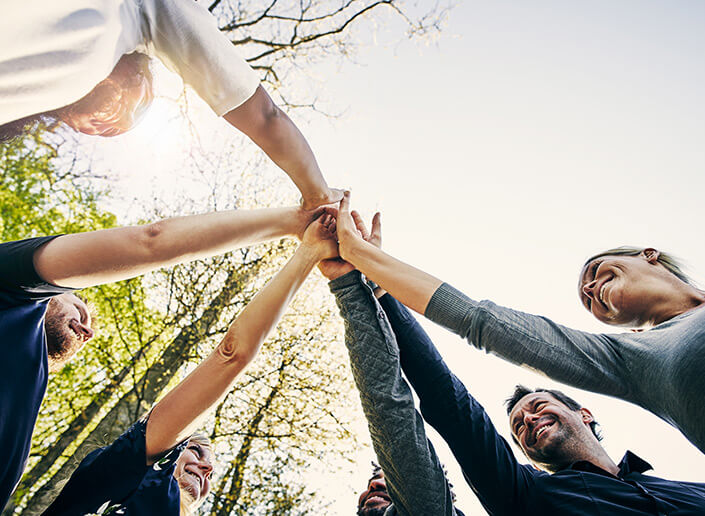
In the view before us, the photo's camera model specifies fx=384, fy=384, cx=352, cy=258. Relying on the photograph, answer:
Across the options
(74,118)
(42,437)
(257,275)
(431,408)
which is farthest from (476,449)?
(42,437)

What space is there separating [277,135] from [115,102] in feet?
2.09

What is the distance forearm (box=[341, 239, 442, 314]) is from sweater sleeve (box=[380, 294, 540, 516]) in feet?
1.57

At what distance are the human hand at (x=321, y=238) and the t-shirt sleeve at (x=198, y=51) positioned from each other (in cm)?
98

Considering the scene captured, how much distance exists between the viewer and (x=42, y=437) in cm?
727

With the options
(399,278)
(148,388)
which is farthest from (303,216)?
(148,388)

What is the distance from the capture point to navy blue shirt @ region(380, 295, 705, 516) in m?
1.59

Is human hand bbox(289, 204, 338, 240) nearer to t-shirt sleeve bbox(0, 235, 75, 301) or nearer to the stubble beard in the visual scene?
t-shirt sleeve bbox(0, 235, 75, 301)

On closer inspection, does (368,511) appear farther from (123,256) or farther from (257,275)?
(257,275)

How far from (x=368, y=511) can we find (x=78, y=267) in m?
2.50

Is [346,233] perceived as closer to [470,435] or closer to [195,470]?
[470,435]

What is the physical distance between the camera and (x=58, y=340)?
2.02 meters

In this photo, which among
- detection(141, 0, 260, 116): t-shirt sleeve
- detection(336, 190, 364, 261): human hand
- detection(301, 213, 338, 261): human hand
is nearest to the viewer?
detection(141, 0, 260, 116): t-shirt sleeve

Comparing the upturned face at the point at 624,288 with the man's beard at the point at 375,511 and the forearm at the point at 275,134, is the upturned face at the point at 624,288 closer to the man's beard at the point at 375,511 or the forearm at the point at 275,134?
the forearm at the point at 275,134

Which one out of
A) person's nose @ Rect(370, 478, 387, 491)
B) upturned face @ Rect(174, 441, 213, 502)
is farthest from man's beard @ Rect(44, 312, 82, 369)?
person's nose @ Rect(370, 478, 387, 491)
